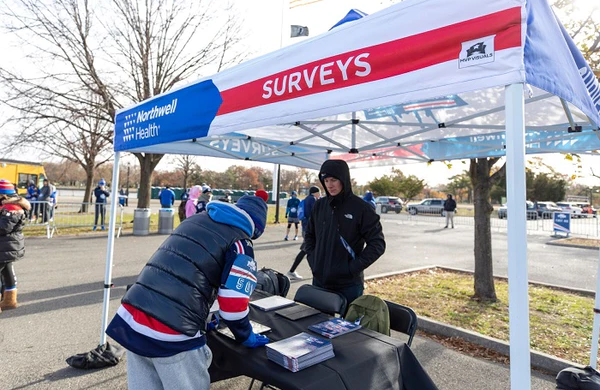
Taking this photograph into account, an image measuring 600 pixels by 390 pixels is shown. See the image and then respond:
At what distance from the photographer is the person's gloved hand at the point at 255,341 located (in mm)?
2000

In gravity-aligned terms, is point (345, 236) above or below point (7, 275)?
above

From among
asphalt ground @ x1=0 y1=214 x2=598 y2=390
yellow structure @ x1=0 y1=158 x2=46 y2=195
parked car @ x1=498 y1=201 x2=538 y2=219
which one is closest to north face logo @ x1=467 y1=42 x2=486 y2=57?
asphalt ground @ x1=0 y1=214 x2=598 y2=390

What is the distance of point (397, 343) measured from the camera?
2.07m

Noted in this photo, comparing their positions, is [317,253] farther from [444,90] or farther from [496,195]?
[496,195]

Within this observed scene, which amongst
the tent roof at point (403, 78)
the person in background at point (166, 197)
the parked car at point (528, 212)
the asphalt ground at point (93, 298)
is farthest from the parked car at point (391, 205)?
the tent roof at point (403, 78)

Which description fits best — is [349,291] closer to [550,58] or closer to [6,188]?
[550,58]

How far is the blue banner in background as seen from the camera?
2783 mm

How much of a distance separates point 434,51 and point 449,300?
5.14 metres

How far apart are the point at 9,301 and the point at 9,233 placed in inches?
43.4

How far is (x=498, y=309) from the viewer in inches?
212

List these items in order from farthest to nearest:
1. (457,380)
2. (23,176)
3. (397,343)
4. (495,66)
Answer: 1. (23,176)
2. (457,380)
3. (397,343)
4. (495,66)

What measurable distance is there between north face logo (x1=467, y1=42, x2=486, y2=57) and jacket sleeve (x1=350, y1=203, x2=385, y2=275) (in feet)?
6.29

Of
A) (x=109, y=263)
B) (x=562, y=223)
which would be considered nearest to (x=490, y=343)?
(x=109, y=263)

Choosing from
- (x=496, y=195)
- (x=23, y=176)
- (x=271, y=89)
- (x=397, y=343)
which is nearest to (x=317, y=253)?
(x=397, y=343)
